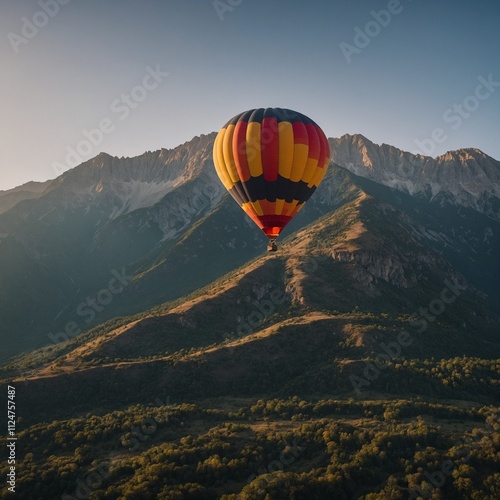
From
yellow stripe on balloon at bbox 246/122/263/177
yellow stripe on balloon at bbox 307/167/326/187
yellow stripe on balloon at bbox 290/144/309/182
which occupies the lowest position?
yellow stripe on balloon at bbox 307/167/326/187

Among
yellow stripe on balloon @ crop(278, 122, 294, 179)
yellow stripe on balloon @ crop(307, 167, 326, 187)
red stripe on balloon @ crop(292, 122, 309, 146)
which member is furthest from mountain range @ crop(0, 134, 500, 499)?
red stripe on balloon @ crop(292, 122, 309, 146)

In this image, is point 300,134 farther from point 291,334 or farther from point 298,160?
point 291,334

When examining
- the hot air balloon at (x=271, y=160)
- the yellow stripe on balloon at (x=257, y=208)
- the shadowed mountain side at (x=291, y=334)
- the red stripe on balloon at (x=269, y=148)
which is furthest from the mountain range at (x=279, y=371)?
the red stripe on balloon at (x=269, y=148)

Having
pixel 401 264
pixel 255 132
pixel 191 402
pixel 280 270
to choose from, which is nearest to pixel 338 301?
pixel 280 270

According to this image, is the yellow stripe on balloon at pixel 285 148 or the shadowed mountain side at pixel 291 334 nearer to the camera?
the yellow stripe on balloon at pixel 285 148

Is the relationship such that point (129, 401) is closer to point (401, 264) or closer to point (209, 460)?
point (209, 460)

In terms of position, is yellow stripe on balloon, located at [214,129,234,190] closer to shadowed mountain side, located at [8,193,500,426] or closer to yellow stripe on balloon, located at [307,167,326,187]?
yellow stripe on balloon, located at [307,167,326,187]

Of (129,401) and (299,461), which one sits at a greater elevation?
(129,401)

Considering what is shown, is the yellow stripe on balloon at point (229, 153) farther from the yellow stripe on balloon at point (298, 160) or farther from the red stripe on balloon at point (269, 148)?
the yellow stripe on balloon at point (298, 160)
